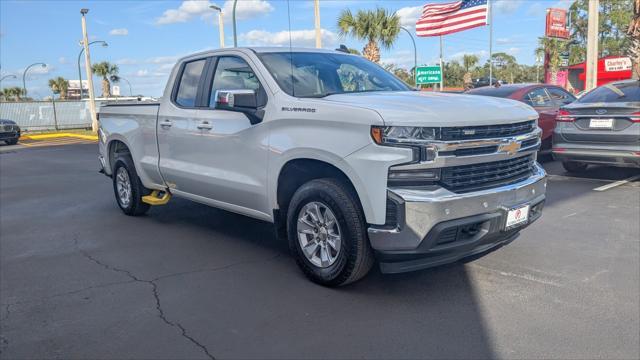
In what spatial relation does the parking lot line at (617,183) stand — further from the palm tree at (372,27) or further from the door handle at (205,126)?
the palm tree at (372,27)

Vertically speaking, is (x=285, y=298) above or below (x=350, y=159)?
below

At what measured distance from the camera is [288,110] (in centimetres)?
449

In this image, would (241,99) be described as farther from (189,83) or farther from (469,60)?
(469,60)

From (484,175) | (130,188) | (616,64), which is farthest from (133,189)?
(616,64)

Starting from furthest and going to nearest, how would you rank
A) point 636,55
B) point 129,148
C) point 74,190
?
1. point 636,55
2. point 74,190
3. point 129,148

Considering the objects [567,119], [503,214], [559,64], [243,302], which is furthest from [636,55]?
[559,64]

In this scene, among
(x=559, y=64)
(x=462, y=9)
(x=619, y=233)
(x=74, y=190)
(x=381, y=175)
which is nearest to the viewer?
(x=381, y=175)

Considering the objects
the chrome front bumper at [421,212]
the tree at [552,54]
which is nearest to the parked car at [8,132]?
the chrome front bumper at [421,212]

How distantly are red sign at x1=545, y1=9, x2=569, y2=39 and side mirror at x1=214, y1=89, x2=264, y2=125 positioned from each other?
1738 inches

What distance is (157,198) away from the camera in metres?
6.78

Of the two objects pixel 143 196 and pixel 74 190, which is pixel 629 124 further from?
pixel 74 190

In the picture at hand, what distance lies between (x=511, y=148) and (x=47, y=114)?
36328 millimetres

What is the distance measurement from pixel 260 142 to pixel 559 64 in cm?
5375

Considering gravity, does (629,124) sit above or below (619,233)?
above
